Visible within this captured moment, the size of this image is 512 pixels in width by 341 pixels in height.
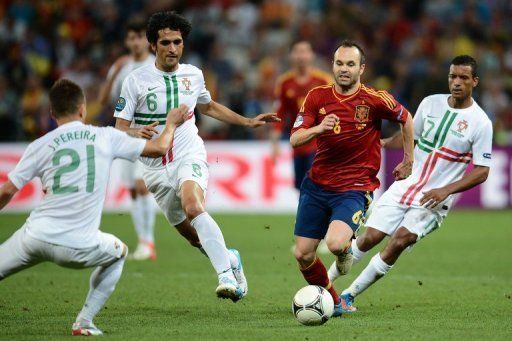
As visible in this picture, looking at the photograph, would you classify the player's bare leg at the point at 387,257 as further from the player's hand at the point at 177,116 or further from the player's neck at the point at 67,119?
the player's neck at the point at 67,119

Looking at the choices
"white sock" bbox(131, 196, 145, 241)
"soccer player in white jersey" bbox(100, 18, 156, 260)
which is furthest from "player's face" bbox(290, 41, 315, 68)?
"white sock" bbox(131, 196, 145, 241)

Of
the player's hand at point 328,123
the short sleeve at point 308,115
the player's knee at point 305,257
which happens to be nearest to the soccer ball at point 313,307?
the player's knee at point 305,257

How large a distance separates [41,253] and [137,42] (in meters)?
5.66

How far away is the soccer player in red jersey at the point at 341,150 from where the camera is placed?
809cm

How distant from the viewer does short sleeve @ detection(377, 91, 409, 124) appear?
8.14m

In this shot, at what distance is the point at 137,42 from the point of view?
11914 millimetres

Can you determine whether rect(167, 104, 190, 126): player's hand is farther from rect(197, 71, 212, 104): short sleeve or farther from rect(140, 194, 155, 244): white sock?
rect(140, 194, 155, 244): white sock

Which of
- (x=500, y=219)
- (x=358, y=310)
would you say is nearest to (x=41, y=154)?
(x=358, y=310)

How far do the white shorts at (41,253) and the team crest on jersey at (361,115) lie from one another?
7.93ft

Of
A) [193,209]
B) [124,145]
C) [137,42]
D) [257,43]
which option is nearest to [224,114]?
[193,209]

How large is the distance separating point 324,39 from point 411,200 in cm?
1203

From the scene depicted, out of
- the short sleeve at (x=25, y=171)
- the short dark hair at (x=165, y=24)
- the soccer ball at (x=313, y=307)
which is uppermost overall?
the short dark hair at (x=165, y=24)

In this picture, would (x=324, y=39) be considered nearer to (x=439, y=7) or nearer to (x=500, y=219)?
(x=439, y=7)

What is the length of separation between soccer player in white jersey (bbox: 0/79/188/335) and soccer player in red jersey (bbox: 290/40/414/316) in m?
1.88
